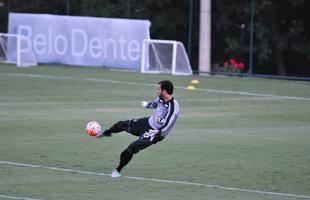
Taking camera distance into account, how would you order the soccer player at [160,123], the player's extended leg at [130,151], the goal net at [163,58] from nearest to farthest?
the player's extended leg at [130,151] < the soccer player at [160,123] < the goal net at [163,58]

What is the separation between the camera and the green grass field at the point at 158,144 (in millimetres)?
13914

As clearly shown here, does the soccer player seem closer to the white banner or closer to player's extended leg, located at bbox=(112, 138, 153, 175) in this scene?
player's extended leg, located at bbox=(112, 138, 153, 175)

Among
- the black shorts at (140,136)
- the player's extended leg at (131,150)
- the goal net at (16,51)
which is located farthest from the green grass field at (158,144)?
the goal net at (16,51)

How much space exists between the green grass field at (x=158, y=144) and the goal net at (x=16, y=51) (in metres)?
7.14

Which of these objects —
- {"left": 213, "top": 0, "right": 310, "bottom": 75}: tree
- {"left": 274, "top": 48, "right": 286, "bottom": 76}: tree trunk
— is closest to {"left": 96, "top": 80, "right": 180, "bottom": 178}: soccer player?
{"left": 213, "top": 0, "right": 310, "bottom": 75}: tree

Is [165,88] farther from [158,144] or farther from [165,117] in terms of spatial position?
[158,144]

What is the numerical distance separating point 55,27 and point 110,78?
715cm

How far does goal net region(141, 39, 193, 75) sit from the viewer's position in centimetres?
3791

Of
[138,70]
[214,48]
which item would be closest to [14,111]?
[138,70]

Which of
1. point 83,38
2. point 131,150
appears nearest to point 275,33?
point 83,38

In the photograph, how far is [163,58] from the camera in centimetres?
3819

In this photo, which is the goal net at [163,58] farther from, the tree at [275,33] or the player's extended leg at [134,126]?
the player's extended leg at [134,126]

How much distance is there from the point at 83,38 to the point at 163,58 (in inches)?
166

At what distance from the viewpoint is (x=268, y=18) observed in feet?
136
